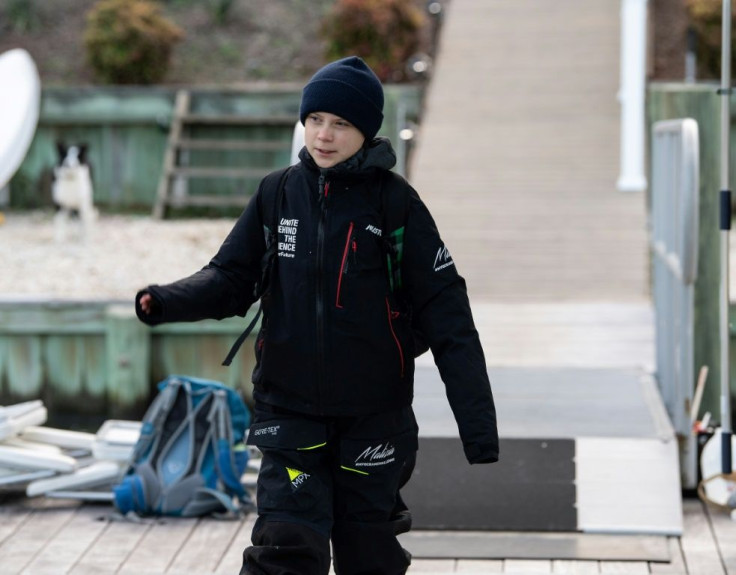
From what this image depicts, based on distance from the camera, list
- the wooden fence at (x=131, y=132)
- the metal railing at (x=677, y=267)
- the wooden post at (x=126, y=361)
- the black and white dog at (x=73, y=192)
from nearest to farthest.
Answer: the metal railing at (x=677, y=267)
the wooden post at (x=126, y=361)
the black and white dog at (x=73, y=192)
the wooden fence at (x=131, y=132)

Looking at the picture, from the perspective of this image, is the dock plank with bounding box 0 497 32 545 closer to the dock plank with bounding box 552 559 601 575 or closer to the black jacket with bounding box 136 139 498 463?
the dock plank with bounding box 552 559 601 575

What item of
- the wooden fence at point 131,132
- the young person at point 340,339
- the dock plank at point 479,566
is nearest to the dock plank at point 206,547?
the dock plank at point 479,566

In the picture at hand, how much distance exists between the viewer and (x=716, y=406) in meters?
6.30

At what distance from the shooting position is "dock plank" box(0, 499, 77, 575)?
16.3 ft

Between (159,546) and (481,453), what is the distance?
2078 millimetres

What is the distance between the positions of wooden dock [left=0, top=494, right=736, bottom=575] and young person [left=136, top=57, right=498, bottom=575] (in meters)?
1.17

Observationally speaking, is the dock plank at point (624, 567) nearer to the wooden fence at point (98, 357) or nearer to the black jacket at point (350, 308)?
the black jacket at point (350, 308)

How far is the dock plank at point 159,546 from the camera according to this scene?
4.88m

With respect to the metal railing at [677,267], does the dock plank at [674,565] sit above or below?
below

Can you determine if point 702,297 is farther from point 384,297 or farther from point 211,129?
point 211,129

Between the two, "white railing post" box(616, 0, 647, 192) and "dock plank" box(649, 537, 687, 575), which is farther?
"white railing post" box(616, 0, 647, 192)

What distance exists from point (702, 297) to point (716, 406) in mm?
498

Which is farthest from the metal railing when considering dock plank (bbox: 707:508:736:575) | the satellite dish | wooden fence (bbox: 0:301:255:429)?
the satellite dish

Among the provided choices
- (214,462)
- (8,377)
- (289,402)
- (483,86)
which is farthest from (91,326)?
(483,86)
